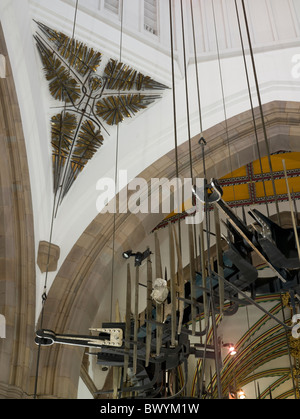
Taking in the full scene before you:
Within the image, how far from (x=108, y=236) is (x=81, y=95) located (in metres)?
1.89

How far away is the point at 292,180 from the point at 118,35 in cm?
342

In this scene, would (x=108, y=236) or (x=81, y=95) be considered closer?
(x=108, y=236)

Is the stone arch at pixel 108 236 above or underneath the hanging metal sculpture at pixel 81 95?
underneath

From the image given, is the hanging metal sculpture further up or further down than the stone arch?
further up

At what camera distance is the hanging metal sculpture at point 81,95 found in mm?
7176

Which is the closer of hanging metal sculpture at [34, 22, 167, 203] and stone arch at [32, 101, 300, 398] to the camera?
stone arch at [32, 101, 300, 398]

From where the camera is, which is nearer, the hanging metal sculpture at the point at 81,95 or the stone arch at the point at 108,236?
the stone arch at the point at 108,236

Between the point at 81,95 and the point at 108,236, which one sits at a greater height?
the point at 81,95

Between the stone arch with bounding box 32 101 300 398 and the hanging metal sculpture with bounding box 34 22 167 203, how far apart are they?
0.80 metres

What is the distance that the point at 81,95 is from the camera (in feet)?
23.9

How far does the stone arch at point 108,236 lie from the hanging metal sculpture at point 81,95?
80 cm

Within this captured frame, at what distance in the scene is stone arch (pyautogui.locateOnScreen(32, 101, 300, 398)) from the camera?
20.6 ft

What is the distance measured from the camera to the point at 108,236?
6895mm
